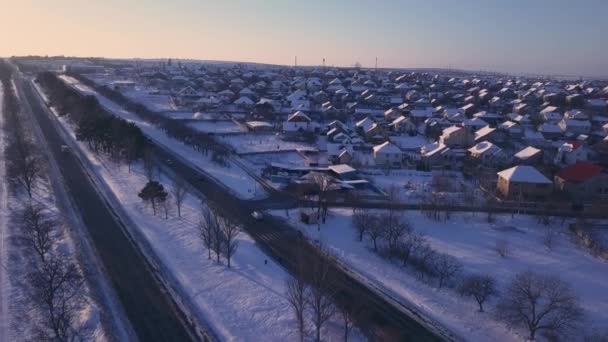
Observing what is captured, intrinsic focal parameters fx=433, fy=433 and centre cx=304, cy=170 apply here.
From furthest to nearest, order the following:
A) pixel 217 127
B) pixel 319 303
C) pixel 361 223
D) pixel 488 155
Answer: pixel 217 127 → pixel 488 155 → pixel 361 223 → pixel 319 303

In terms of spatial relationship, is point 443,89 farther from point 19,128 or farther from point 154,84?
point 19,128

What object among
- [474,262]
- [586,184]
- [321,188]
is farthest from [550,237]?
[321,188]

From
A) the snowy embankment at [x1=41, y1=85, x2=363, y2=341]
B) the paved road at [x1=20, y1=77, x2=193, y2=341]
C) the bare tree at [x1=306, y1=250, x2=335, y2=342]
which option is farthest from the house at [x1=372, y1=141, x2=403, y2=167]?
the bare tree at [x1=306, y1=250, x2=335, y2=342]

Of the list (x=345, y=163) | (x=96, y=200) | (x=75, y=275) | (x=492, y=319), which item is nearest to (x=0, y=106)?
(x=96, y=200)

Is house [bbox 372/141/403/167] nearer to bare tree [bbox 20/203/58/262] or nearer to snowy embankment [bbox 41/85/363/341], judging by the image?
snowy embankment [bbox 41/85/363/341]

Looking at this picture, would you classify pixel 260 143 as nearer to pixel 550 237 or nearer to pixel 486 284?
pixel 550 237

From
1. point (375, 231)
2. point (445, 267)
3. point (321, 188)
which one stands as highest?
point (321, 188)
